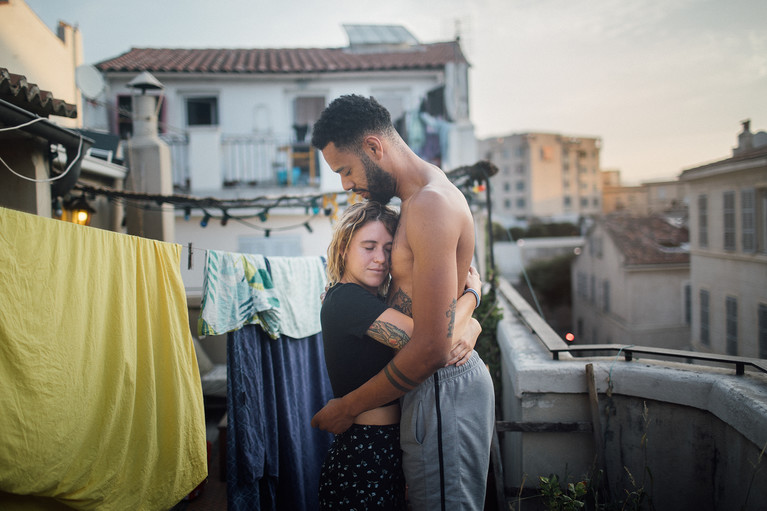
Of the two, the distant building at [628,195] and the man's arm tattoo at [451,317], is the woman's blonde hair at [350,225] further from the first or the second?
the distant building at [628,195]

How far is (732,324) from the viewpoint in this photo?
37.2 feet

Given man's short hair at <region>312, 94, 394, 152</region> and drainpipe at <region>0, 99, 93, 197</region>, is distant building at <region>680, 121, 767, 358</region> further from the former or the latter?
drainpipe at <region>0, 99, 93, 197</region>

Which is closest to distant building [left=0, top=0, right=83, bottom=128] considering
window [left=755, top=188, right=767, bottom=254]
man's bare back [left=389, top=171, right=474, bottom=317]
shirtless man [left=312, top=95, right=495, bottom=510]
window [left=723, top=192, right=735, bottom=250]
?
shirtless man [left=312, top=95, right=495, bottom=510]

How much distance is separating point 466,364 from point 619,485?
1.89 metres

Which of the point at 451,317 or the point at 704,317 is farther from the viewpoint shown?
the point at 704,317

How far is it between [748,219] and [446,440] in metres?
13.0

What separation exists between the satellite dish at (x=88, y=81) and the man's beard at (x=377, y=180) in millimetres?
6700

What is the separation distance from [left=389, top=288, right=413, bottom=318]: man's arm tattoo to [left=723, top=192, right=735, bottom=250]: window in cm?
1343

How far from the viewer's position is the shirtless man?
4.77 ft

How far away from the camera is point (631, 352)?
111 inches

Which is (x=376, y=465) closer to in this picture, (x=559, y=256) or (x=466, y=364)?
(x=466, y=364)

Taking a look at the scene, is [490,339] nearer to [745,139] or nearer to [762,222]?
[762,222]

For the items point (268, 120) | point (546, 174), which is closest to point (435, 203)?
point (268, 120)

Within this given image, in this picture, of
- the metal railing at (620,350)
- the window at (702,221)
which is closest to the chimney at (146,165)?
the metal railing at (620,350)
